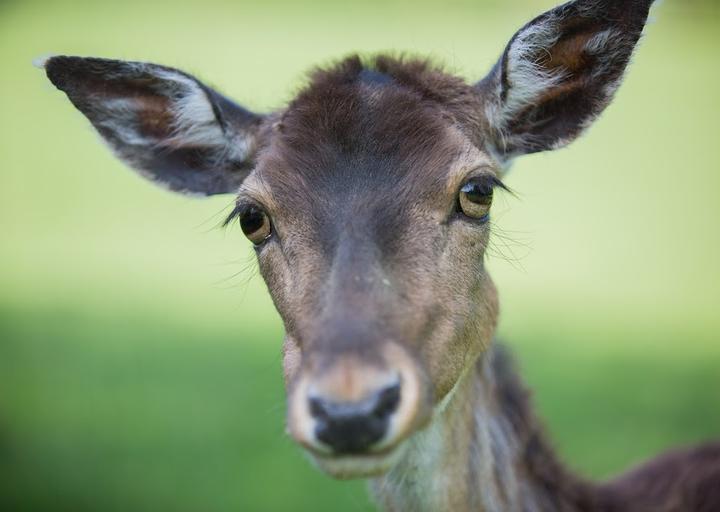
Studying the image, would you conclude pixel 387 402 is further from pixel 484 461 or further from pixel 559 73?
pixel 559 73

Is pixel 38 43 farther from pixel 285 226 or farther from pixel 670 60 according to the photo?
pixel 285 226

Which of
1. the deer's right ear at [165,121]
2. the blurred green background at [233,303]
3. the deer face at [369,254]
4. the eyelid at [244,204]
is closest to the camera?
the deer face at [369,254]

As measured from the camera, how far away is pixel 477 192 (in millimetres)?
5043

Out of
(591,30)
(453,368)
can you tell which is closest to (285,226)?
(453,368)

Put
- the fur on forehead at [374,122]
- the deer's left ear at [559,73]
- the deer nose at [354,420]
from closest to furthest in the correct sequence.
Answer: the deer nose at [354,420]
the fur on forehead at [374,122]
the deer's left ear at [559,73]

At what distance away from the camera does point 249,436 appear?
35.8 feet

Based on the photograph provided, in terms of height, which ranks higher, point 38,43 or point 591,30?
point 591,30

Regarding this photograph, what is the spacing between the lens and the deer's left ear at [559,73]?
5.25m

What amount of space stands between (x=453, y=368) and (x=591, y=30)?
7.87 feet

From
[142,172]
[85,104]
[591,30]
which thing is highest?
[591,30]

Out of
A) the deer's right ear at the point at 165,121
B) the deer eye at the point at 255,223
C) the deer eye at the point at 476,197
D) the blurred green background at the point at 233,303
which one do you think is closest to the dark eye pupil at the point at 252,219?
the deer eye at the point at 255,223

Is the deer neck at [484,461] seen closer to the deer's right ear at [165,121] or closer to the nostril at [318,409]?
the nostril at [318,409]

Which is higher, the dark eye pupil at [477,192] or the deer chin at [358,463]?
the dark eye pupil at [477,192]

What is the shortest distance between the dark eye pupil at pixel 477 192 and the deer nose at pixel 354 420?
1507 millimetres
